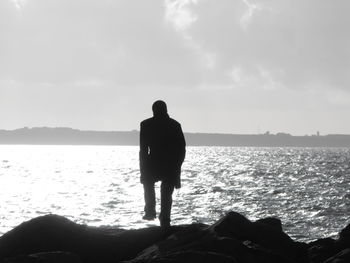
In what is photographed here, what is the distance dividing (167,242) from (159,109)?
2.46 metres

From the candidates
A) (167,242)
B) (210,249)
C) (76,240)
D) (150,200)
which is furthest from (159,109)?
(210,249)

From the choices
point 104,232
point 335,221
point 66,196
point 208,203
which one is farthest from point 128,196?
point 104,232

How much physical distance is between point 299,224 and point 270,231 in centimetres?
2332

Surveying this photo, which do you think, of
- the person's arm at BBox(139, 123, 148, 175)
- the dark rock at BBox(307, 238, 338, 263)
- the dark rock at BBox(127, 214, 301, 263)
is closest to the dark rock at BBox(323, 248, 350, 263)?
the dark rock at BBox(127, 214, 301, 263)

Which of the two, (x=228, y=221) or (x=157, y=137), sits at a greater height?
(x=157, y=137)

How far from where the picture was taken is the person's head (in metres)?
10.8

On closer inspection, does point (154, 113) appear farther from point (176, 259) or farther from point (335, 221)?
point (335, 221)

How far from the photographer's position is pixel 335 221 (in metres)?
34.6

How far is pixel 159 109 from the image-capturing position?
427 inches

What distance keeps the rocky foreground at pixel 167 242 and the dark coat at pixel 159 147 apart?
3.40 feet

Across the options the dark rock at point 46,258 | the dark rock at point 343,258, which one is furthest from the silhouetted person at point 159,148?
the dark rock at point 343,258

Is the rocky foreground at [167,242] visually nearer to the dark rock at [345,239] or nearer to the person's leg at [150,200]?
the dark rock at [345,239]

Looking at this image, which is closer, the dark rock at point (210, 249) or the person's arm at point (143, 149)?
the dark rock at point (210, 249)

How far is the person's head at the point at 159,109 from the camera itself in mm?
10789
